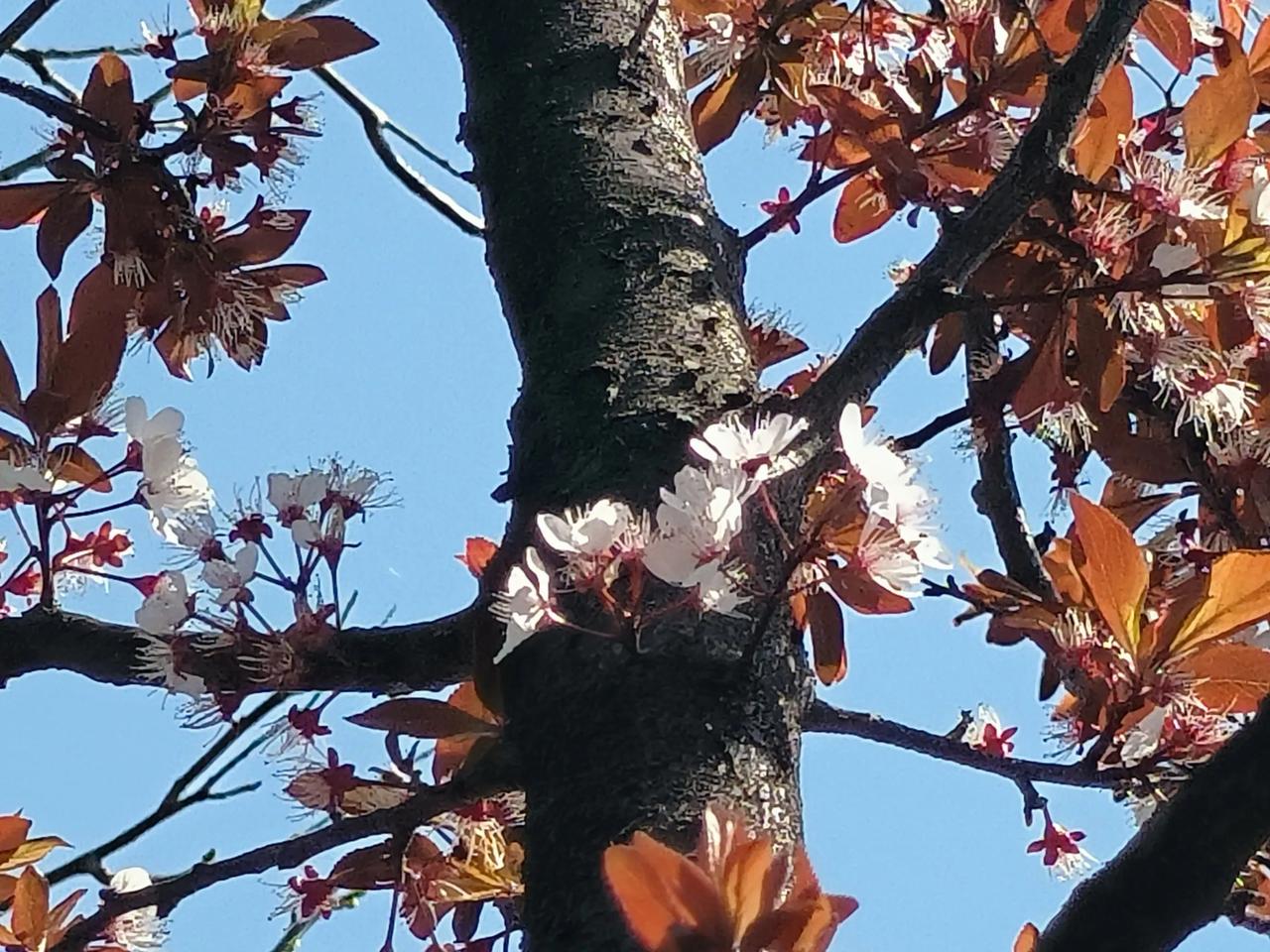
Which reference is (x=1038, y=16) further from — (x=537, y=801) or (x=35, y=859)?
(x=35, y=859)

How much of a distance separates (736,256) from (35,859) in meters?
0.57

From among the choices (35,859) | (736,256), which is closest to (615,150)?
(736,256)

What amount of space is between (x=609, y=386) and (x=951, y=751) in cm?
26

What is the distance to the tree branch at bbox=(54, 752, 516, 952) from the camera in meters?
0.76

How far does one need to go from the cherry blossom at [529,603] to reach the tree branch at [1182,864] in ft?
0.85

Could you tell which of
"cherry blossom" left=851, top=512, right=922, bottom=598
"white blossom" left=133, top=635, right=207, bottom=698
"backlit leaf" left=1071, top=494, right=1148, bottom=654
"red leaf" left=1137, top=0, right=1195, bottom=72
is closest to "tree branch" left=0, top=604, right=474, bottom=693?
"white blossom" left=133, top=635, right=207, bottom=698

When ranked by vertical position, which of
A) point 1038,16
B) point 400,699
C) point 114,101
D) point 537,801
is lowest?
point 537,801

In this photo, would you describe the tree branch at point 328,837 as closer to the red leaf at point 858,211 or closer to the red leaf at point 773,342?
the red leaf at point 773,342

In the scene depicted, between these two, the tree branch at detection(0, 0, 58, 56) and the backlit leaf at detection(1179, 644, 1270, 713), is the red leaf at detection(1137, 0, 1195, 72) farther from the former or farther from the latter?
the tree branch at detection(0, 0, 58, 56)

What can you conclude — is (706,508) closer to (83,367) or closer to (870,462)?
(870,462)

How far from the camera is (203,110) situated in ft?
3.34

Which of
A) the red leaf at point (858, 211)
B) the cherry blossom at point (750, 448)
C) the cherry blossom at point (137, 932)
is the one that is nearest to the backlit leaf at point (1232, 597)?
the cherry blossom at point (750, 448)

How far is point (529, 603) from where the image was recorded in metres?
0.68

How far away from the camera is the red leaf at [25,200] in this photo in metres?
1.03
